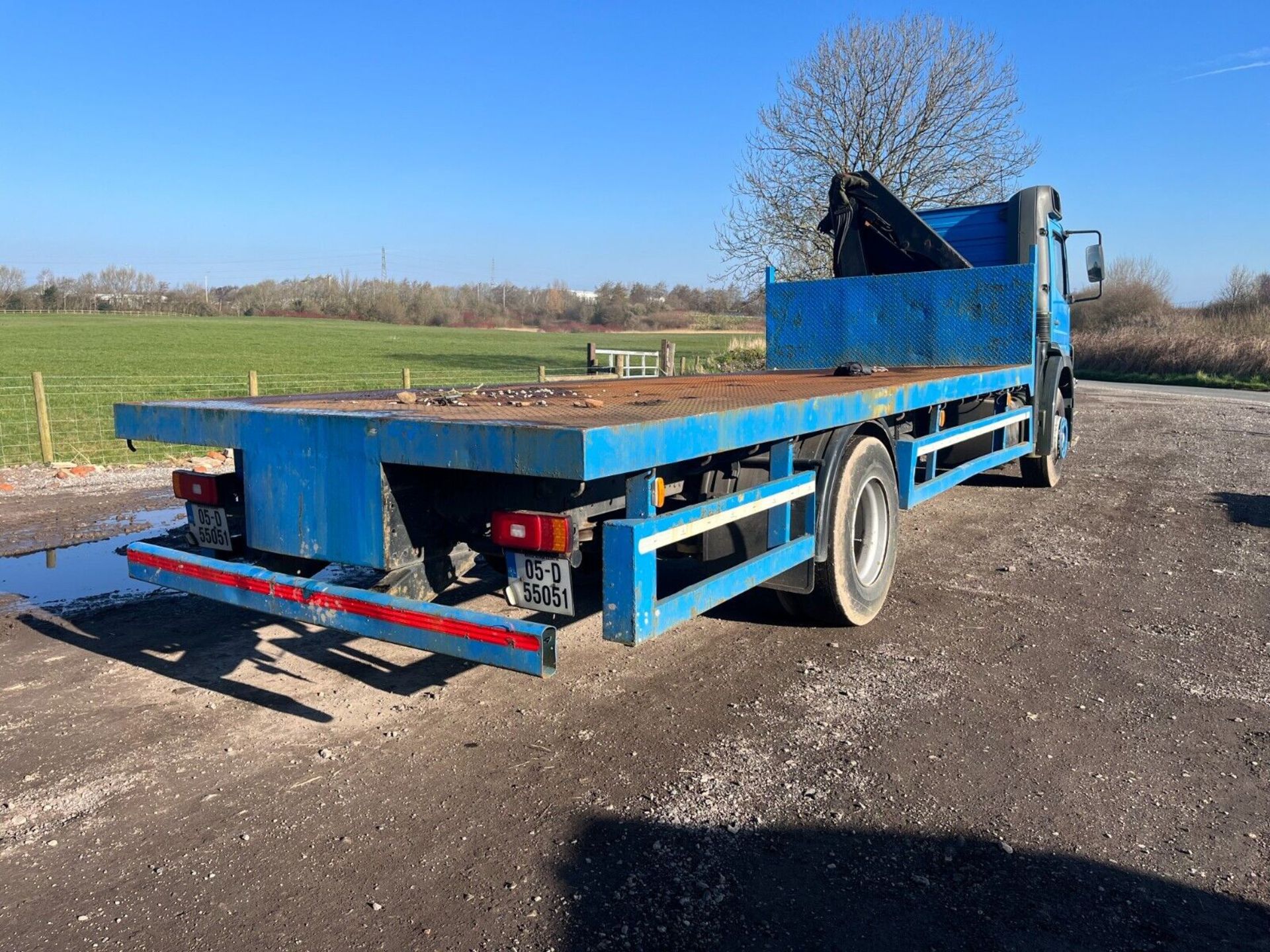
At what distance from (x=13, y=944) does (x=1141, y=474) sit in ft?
37.4

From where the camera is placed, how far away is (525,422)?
320 centimetres

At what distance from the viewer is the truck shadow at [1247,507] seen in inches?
324

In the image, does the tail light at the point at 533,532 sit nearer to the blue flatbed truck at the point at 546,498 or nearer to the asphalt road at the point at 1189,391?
the blue flatbed truck at the point at 546,498

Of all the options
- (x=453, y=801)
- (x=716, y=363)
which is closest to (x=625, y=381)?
(x=453, y=801)

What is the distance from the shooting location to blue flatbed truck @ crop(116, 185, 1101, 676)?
3.22 meters

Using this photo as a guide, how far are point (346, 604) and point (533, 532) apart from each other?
76 centimetres

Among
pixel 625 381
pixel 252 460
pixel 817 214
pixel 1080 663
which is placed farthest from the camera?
pixel 817 214

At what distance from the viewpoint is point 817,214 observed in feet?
78.9

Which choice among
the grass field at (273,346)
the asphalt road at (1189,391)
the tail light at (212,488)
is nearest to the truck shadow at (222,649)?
the tail light at (212,488)

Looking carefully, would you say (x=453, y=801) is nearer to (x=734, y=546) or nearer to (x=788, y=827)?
(x=788, y=827)

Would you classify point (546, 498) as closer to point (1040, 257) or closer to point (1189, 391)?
point (1040, 257)

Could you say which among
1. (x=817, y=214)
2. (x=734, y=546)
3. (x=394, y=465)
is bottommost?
(x=734, y=546)

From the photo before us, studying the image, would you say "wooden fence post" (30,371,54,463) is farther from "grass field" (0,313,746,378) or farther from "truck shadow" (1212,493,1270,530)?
"truck shadow" (1212,493,1270,530)

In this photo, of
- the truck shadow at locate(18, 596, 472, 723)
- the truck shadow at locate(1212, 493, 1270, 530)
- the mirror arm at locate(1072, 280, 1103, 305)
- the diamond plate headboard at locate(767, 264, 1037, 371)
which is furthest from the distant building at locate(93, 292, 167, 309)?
the truck shadow at locate(1212, 493, 1270, 530)
